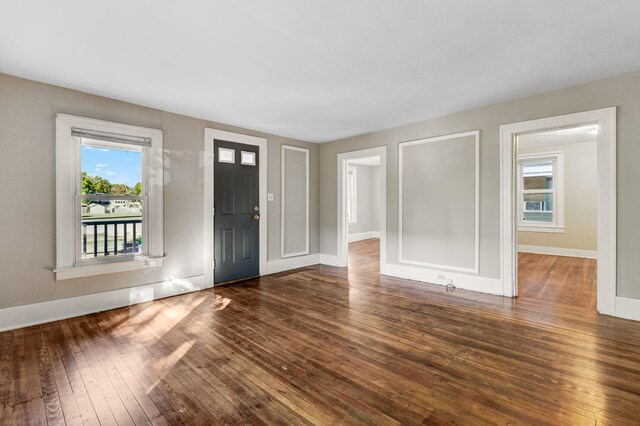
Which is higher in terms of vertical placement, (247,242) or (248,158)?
(248,158)

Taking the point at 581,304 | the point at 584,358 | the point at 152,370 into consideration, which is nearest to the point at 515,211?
the point at 581,304

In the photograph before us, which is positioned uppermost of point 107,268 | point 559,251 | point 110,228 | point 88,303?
point 110,228

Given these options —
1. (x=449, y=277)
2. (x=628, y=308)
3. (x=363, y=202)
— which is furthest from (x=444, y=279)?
(x=363, y=202)

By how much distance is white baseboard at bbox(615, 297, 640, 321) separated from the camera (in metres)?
3.08

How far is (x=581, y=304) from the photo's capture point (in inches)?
142

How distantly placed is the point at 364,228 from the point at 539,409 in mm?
8565

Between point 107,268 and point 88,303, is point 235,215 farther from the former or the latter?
point 88,303

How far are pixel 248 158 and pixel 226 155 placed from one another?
1.31ft

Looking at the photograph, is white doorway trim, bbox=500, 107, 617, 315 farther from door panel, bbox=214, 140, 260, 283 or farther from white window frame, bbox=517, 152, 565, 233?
white window frame, bbox=517, 152, 565, 233

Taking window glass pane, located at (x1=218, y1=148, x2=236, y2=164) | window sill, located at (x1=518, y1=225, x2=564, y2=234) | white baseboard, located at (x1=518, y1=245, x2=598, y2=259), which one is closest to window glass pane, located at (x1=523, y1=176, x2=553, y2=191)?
A: window sill, located at (x1=518, y1=225, x2=564, y2=234)

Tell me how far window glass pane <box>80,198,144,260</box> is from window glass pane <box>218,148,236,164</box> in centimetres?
132

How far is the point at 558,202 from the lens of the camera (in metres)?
6.95

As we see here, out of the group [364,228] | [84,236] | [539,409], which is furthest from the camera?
[364,228]

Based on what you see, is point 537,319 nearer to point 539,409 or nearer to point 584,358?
point 584,358
